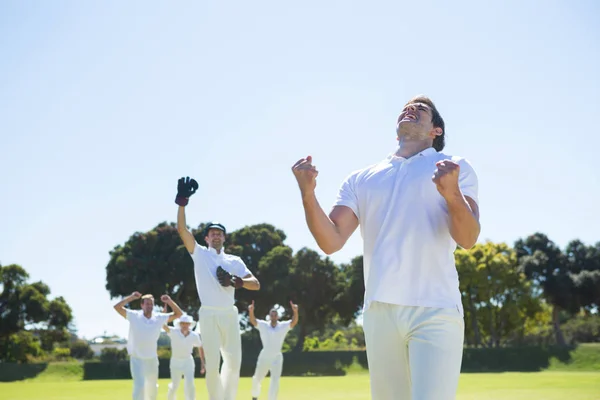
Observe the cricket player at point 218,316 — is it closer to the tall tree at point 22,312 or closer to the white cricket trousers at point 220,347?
the white cricket trousers at point 220,347

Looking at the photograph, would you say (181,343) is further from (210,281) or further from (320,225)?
(320,225)

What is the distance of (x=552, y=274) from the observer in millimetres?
57562

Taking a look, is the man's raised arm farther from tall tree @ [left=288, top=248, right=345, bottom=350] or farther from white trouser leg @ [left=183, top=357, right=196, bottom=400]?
tall tree @ [left=288, top=248, right=345, bottom=350]

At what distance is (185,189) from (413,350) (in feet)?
21.0

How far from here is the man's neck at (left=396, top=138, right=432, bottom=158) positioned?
3.96 meters

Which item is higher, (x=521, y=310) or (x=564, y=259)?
(x=564, y=259)

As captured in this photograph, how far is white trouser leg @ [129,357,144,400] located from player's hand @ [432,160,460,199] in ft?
33.8

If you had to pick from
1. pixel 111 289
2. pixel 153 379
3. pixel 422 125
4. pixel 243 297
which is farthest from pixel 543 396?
pixel 111 289

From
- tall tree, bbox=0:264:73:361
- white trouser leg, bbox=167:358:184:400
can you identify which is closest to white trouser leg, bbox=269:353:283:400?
white trouser leg, bbox=167:358:184:400

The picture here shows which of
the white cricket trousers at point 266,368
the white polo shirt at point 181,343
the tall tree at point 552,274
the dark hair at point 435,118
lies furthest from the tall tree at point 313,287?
the dark hair at point 435,118

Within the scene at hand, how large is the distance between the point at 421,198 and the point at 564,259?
59367 millimetres

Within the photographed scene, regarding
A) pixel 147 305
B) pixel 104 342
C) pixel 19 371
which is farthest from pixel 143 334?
pixel 104 342

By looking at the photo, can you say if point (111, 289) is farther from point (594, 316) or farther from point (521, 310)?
point (594, 316)

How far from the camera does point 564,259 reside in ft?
193
